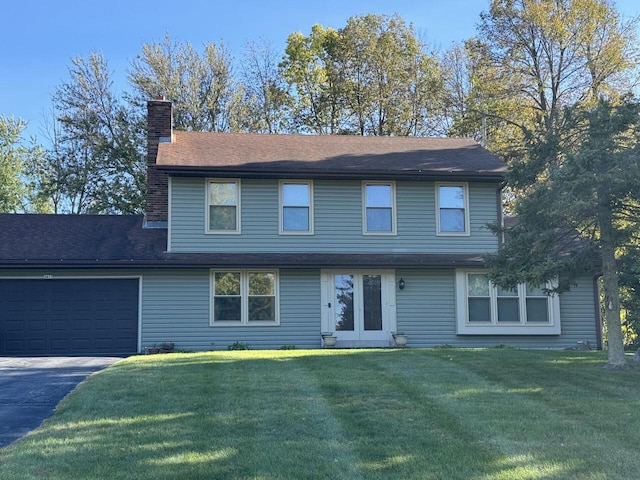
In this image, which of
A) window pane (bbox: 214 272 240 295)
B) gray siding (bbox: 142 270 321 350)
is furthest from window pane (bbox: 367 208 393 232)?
window pane (bbox: 214 272 240 295)

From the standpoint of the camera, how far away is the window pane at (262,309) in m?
15.6

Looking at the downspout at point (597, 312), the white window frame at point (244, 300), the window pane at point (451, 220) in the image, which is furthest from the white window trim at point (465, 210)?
the white window frame at point (244, 300)

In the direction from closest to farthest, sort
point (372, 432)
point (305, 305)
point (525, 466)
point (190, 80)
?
point (525, 466) < point (372, 432) < point (305, 305) < point (190, 80)

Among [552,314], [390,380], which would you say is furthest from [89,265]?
[552,314]

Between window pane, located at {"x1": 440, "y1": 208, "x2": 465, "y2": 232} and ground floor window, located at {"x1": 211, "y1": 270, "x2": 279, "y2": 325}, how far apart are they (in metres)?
4.77

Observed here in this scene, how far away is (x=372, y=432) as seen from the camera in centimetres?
588

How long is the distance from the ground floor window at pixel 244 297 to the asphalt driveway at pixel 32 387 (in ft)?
13.2

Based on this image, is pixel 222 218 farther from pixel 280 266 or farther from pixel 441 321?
pixel 441 321

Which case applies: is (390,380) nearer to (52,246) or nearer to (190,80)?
(52,246)

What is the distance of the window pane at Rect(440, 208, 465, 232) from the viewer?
16.5 metres

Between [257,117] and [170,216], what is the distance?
15.6m

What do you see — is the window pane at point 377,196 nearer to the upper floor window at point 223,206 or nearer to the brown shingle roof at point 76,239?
the upper floor window at point 223,206

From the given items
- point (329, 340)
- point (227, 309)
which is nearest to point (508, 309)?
point (329, 340)

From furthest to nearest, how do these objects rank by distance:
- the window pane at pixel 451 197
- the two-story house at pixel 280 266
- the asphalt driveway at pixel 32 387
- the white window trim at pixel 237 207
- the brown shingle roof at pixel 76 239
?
the window pane at pixel 451 197, the white window trim at pixel 237 207, the two-story house at pixel 280 266, the brown shingle roof at pixel 76 239, the asphalt driveway at pixel 32 387
